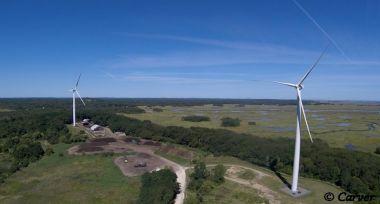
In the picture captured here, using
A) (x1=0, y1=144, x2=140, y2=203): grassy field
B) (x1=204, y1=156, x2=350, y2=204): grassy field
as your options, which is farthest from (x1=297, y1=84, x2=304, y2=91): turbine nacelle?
(x1=0, y1=144, x2=140, y2=203): grassy field

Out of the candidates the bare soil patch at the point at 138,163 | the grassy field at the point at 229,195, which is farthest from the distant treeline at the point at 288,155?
the bare soil patch at the point at 138,163

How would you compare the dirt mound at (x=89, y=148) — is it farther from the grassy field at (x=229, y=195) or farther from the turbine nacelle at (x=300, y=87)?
the turbine nacelle at (x=300, y=87)

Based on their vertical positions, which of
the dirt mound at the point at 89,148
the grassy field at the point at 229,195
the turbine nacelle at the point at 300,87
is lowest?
the grassy field at the point at 229,195

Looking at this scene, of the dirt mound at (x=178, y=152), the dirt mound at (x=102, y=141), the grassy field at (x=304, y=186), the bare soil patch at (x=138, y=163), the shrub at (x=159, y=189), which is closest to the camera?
the shrub at (x=159, y=189)

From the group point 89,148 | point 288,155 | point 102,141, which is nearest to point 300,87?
point 288,155

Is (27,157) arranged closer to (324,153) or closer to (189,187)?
(189,187)

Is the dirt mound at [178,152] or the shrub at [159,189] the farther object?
the dirt mound at [178,152]

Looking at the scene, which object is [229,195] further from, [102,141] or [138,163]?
[102,141]
